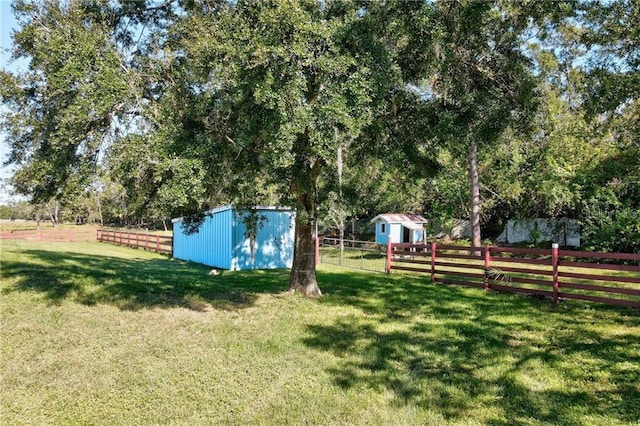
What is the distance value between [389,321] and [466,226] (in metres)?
22.5

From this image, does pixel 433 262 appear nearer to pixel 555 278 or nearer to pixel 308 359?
pixel 555 278

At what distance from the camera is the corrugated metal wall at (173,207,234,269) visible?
15844mm

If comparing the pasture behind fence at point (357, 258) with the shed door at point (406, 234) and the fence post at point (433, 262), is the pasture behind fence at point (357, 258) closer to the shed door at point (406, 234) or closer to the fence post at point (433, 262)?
the shed door at point (406, 234)

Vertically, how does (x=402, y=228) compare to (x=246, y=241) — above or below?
above

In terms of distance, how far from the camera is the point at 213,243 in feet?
55.9

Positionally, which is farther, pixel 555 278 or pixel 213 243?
pixel 213 243

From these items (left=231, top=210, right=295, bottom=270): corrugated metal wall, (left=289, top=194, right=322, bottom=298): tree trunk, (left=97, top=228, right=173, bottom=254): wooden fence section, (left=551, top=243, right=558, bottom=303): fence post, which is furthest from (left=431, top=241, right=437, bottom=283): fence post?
(left=97, top=228, right=173, bottom=254): wooden fence section

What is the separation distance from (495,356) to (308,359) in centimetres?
247

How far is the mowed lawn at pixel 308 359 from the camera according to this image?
4168 mm

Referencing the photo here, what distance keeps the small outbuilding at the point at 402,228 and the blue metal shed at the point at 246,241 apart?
7462mm

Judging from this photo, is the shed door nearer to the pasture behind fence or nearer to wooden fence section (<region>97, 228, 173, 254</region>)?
the pasture behind fence

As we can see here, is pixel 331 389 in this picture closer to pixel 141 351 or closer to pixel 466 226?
pixel 141 351

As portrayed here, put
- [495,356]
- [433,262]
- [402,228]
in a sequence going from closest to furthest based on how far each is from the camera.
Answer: [495,356] < [433,262] < [402,228]

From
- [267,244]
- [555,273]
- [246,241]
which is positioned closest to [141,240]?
[246,241]
